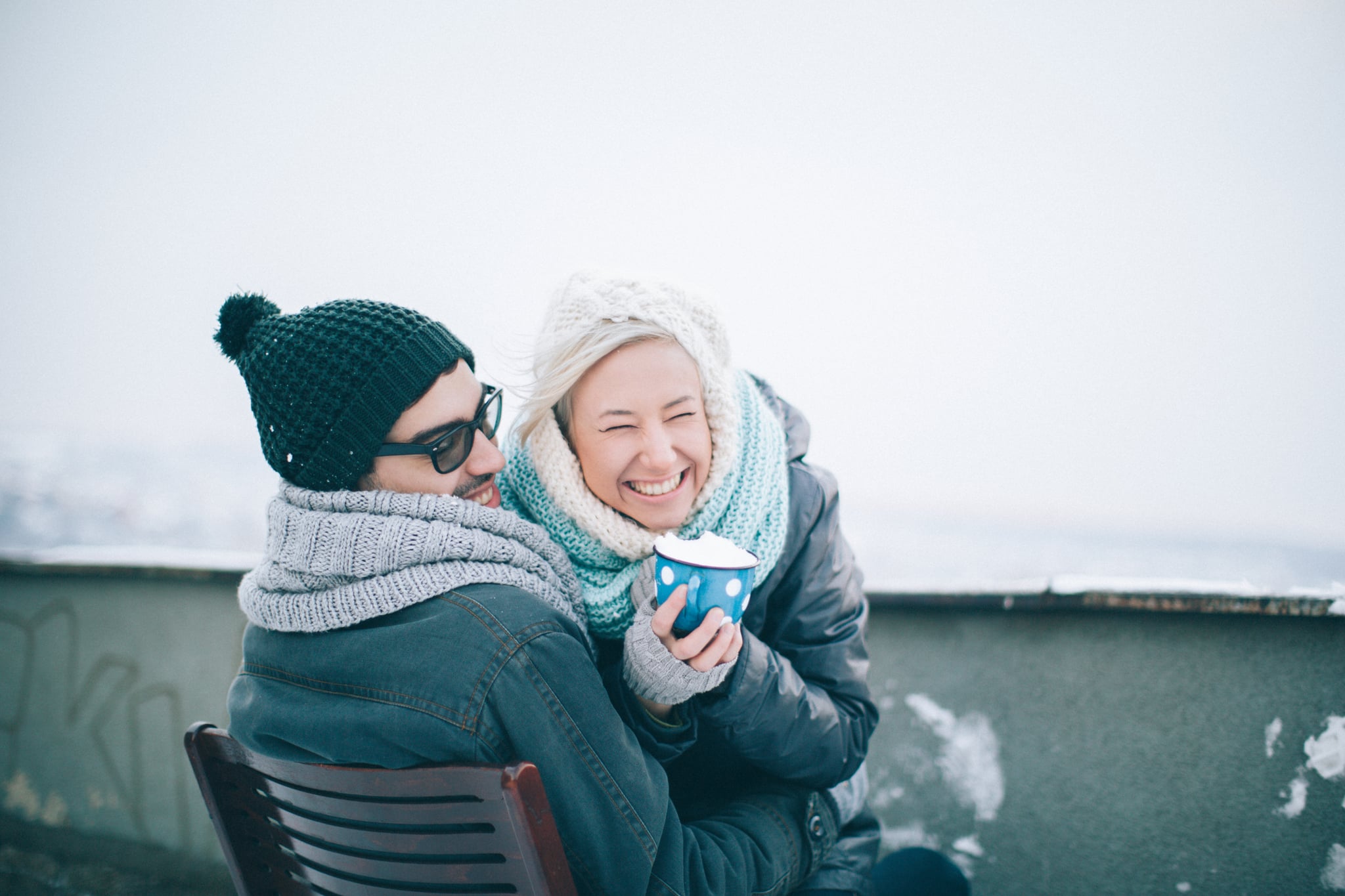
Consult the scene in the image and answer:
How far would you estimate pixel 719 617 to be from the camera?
1.18 meters

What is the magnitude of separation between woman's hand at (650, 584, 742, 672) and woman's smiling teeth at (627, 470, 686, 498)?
0.38m

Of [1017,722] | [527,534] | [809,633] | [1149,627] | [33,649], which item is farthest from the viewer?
[33,649]

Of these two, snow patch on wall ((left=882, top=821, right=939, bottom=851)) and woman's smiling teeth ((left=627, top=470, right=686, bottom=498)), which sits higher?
woman's smiling teeth ((left=627, top=470, right=686, bottom=498))

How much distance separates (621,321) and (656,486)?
1.22ft

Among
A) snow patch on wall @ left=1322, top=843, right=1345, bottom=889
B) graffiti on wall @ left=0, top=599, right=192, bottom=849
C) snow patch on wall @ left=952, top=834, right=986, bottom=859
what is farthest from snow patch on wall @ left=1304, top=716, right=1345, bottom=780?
graffiti on wall @ left=0, top=599, right=192, bottom=849

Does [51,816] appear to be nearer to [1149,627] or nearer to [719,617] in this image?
[719,617]

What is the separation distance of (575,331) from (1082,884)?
2185mm

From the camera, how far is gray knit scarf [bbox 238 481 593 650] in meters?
1.16

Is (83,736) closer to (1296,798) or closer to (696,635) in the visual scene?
(696,635)

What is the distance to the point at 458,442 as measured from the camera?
4.46ft

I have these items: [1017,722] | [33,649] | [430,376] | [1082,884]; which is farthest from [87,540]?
[1082,884]

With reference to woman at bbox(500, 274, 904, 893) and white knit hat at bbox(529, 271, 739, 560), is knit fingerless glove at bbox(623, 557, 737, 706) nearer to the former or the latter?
woman at bbox(500, 274, 904, 893)

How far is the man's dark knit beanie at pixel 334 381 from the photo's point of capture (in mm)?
1230

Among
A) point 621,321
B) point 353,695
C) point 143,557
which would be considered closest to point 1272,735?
point 621,321
